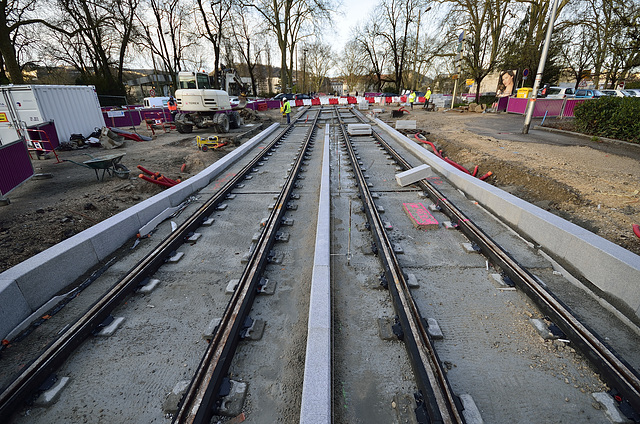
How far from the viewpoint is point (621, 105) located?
10.6 m

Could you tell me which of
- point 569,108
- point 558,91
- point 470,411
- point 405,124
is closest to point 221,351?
point 470,411

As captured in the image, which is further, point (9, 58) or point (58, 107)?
point (9, 58)

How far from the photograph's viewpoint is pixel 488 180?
782 cm

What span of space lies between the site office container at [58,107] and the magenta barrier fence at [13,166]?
209 inches

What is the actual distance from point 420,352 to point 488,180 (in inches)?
266

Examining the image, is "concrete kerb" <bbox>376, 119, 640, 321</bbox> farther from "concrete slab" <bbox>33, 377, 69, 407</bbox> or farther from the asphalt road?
the asphalt road

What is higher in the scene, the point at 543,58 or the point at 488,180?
the point at 543,58

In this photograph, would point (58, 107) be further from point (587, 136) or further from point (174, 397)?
point (587, 136)

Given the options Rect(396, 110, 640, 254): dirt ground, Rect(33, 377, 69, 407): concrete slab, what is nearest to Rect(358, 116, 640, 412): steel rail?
Rect(396, 110, 640, 254): dirt ground

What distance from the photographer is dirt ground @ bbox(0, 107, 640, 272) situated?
196 inches

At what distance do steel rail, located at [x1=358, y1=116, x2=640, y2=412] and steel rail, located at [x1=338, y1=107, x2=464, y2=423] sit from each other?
1414mm

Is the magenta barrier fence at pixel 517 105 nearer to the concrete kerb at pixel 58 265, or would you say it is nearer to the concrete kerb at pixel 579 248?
the concrete kerb at pixel 579 248

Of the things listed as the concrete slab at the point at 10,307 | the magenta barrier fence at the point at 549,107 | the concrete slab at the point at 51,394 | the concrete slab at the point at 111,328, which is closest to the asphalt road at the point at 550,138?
the magenta barrier fence at the point at 549,107

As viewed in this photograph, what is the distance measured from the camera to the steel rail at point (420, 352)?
7.17 feet
